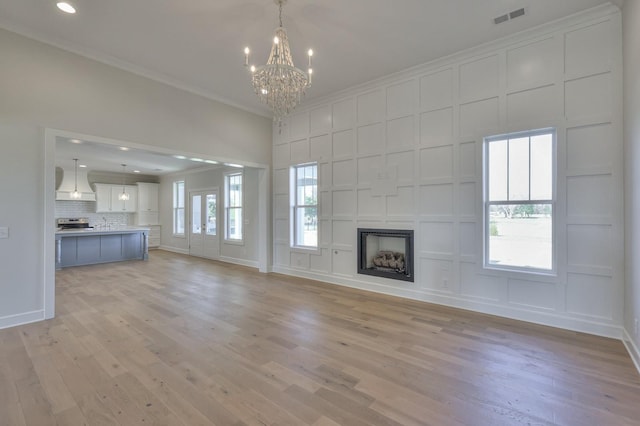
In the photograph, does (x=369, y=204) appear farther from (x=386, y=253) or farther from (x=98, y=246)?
(x=98, y=246)

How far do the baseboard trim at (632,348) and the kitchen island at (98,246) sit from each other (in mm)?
9830

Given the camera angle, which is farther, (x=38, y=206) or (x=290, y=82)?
(x=38, y=206)

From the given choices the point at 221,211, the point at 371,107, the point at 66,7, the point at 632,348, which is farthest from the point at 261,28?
the point at 221,211

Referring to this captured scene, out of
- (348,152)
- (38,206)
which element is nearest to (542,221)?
(348,152)

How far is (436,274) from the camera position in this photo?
170 inches

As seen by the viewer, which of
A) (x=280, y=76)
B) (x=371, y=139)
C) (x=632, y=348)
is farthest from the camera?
(x=371, y=139)

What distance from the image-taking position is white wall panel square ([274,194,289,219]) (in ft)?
20.7

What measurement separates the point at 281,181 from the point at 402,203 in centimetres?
281

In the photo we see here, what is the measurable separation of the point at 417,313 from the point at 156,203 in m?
10.9

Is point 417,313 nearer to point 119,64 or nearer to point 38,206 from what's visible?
point 38,206

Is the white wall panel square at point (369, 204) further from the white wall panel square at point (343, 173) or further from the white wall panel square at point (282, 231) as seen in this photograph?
the white wall panel square at point (282, 231)

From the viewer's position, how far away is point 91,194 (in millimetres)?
10133

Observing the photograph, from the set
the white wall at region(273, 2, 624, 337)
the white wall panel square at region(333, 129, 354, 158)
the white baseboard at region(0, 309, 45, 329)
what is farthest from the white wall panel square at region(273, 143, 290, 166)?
the white baseboard at region(0, 309, 45, 329)

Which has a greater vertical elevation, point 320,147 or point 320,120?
point 320,120
